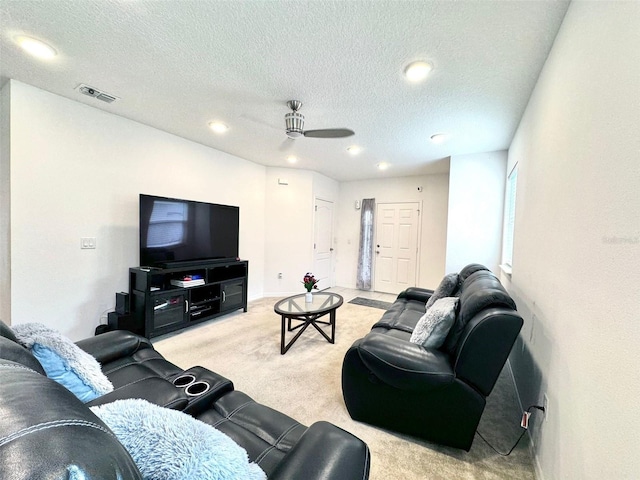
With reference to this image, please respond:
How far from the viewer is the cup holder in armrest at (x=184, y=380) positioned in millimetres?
1306

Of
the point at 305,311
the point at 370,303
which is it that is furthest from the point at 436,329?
the point at 370,303

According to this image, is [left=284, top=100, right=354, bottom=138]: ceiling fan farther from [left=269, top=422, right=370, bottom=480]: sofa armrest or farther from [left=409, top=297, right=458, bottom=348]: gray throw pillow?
[left=269, top=422, right=370, bottom=480]: sofa armrest

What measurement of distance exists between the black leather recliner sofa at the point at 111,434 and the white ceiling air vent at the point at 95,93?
2190 millimetres

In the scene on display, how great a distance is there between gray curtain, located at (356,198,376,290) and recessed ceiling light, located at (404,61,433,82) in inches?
151

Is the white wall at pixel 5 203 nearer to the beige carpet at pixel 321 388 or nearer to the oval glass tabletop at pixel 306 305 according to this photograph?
the beige carpet at pixel 321 388

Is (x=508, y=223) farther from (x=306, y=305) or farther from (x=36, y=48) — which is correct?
(x=36, y=48)

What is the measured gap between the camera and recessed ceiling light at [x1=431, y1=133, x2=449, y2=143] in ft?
10.2

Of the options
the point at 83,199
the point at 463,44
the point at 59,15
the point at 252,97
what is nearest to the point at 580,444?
the point at 463,44

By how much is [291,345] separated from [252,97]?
2502mm

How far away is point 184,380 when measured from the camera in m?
1.35

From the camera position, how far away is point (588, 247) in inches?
40.4

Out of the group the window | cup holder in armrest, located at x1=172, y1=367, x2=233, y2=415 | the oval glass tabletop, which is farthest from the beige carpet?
the window

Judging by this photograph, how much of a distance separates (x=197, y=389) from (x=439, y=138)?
11.5 ft

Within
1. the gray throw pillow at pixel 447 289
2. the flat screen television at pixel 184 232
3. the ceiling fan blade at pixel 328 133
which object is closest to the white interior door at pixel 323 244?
the flat screen television at pixel 184 232
